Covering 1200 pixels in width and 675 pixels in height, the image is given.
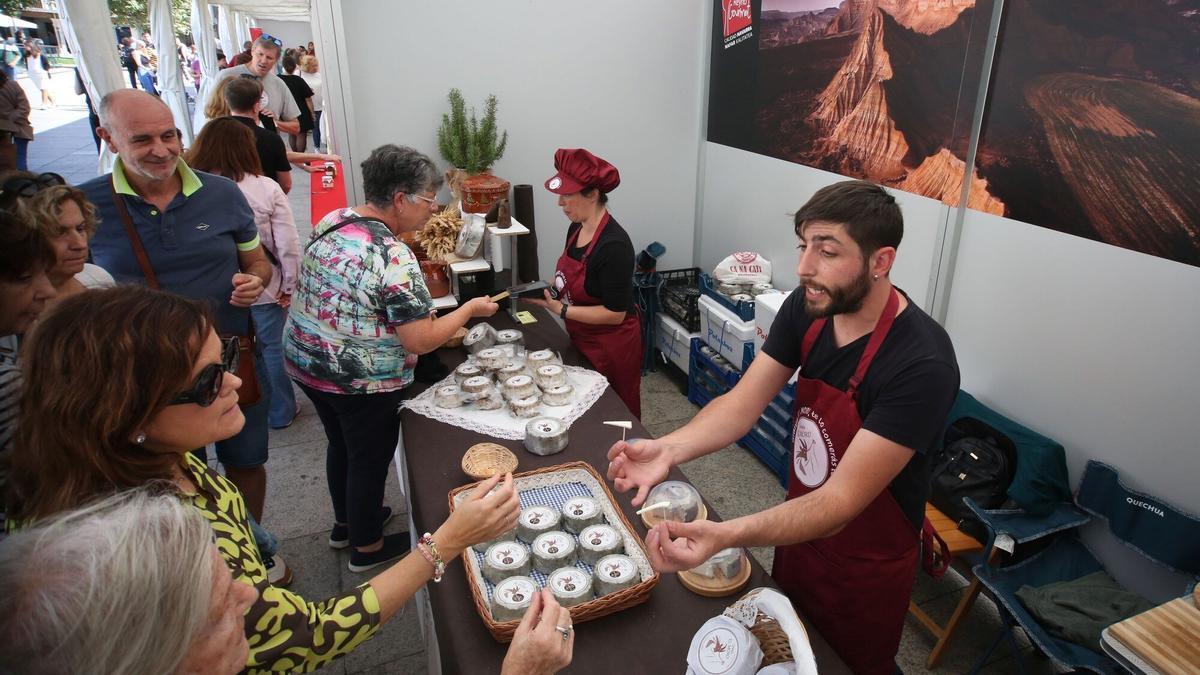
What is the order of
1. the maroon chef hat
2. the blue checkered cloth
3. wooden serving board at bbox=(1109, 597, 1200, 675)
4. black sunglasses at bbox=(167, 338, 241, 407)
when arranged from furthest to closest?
the maroon chef hat < the blue checkered cloth < wooden serving board at bbox=(1109, 597, 1200, 675) < black sunglasses at bbox=(167, 338, 241, 407)

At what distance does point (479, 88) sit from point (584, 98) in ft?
2.65

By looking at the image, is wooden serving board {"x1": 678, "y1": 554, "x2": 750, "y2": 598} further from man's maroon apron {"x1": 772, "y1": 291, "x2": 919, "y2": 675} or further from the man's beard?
the man's beard

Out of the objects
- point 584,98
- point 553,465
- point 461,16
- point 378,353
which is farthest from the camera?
point 584,98

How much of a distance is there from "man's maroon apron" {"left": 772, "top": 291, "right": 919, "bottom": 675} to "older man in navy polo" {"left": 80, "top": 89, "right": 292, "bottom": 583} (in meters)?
1.99

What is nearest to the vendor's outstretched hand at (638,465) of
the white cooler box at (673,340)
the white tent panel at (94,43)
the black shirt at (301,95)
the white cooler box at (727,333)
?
the white cooler box at (727,333)

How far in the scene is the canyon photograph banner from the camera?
2197 mm

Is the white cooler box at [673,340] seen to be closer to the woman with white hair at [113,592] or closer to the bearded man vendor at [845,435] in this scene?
the bearded man vendor at [845,435]

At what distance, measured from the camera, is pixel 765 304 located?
12.4 feet

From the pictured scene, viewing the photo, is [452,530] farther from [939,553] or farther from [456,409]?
[939,553]

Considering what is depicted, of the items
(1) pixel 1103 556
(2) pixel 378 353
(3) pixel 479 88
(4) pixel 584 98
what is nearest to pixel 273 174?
(3) pixel 479 88

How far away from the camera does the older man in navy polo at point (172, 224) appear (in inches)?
90.0

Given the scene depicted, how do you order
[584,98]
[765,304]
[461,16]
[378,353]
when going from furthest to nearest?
[584,98] < [461,16] < [765,304] < [378,353]

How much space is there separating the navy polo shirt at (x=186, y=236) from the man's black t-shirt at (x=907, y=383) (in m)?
2.19

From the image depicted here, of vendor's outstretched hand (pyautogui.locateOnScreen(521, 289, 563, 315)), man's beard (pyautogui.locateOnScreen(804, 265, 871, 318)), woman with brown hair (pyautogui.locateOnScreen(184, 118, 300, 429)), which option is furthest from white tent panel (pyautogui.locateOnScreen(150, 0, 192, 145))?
man's beard (pyautogui.locateOnScreen(804, 265, 871, 318))
